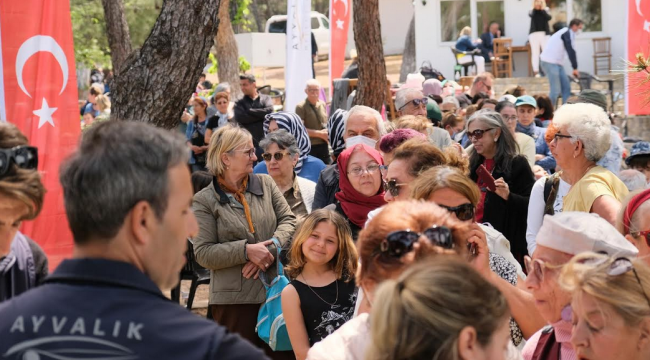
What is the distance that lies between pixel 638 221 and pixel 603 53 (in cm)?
2200

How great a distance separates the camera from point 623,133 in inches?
661

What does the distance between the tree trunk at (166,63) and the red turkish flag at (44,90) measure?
44 centimetres

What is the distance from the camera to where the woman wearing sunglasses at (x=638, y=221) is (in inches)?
148

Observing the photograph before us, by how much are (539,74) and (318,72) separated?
13.1 m

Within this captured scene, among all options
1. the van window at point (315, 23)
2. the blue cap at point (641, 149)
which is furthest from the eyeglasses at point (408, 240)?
the van window at point (315, 23)

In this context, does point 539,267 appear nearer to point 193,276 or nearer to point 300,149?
point 300,149

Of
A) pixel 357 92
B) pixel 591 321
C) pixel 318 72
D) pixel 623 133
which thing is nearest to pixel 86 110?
pixel 357 92

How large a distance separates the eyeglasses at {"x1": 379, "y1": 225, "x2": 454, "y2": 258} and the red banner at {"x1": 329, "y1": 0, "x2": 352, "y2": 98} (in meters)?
9.61

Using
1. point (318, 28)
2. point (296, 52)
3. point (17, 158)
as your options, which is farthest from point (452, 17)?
→ point (17, 158)

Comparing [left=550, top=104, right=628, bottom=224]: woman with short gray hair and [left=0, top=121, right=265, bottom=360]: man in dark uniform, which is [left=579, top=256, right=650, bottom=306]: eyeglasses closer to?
[left=0, top=121, right=265, bottom=360]: man in dark uniform

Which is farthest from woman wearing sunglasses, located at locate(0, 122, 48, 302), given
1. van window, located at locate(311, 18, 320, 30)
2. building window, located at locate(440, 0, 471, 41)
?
van window, located at locate(311, 18, 320, 30)

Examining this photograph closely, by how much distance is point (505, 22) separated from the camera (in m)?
26.1

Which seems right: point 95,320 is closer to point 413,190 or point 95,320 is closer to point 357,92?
point 413,190

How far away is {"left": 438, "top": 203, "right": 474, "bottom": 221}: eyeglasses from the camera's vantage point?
3906 millimetres
